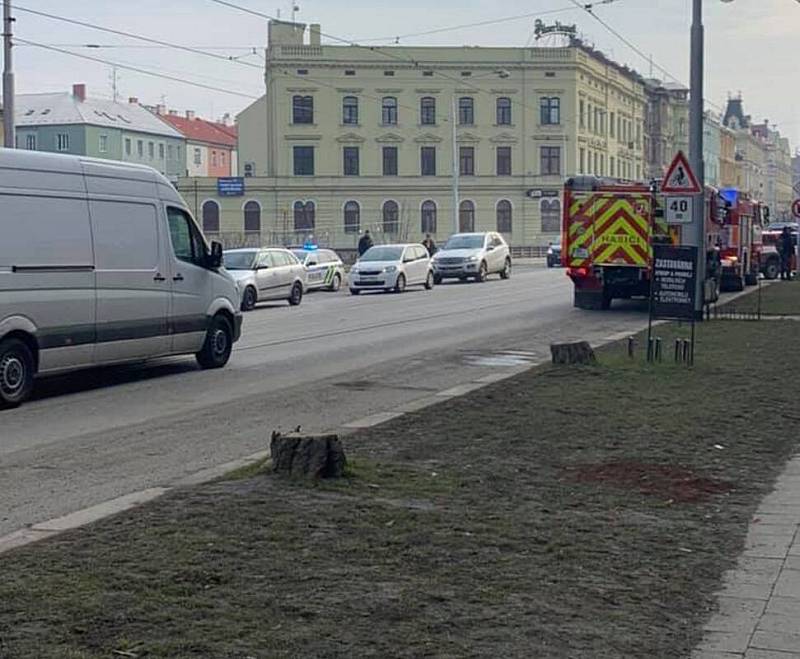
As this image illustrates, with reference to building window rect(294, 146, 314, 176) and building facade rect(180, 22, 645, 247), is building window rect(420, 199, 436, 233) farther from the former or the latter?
building window rect(294, 146, 314, 176)

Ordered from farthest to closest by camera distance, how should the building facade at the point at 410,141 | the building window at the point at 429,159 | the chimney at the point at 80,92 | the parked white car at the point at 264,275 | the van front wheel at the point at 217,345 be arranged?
1. the chimney at the point at 80,92
2. the building window at the point at 429,159
3. the building facade at the point at 410,141
4. the parked white car at the point at 264,275
5. the van front wheel at the point at 217,345

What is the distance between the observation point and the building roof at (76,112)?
3755 inches

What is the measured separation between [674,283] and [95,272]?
22.6ft

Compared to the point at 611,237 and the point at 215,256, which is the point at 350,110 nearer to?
the point at 611,237

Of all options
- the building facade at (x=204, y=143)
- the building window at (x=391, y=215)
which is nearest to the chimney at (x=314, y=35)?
the building window at (x=391, y=215)

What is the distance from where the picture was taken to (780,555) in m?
7.30

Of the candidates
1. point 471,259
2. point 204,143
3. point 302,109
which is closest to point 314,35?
point 302,109

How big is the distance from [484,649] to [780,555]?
2675 mm

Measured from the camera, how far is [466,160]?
9538cm

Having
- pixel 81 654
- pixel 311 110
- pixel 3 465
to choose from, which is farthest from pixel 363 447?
pixel 311 110

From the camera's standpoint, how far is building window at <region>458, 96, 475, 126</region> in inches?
3706

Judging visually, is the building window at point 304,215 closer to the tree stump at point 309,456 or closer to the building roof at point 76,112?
the building roof at point 76,112

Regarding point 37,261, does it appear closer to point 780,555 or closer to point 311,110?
point 780,555

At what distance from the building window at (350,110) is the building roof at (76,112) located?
60.3 ft
